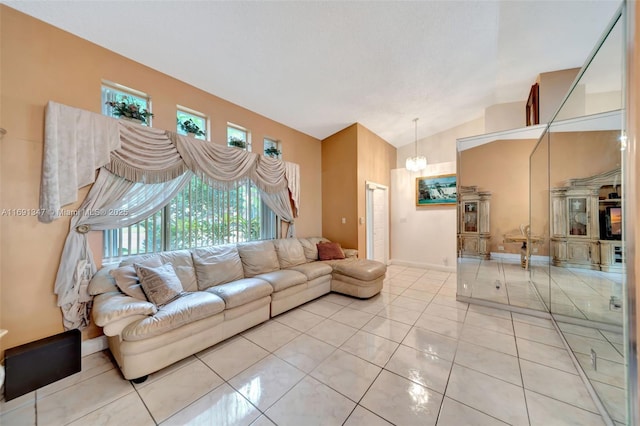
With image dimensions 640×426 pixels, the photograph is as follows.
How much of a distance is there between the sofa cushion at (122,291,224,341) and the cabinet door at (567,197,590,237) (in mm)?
3676

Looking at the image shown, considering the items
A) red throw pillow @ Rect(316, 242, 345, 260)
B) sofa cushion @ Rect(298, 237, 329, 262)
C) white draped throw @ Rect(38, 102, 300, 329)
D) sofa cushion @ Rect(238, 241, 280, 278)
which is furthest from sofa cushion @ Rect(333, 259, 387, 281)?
white draped throw @ Rect(38, 102, 300, 329)

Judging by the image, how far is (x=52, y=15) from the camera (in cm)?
190

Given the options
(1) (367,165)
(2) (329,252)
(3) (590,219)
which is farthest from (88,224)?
(3) (590,219)

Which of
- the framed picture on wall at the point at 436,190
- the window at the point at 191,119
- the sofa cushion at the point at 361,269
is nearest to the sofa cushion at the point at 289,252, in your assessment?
the sofa cushion at the point at 361,269

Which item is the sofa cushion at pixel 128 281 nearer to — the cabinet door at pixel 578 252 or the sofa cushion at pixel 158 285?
the sofa cushion at pixel 158 285

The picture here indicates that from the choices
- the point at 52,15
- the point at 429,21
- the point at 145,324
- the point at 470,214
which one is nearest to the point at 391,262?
the point at 470,214

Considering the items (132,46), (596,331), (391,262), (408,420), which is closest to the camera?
(408,420)

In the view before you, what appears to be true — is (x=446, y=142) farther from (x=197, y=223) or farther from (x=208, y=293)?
(x=208, y=293)

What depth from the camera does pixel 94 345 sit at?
7.01 ft

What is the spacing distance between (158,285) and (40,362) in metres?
0.90

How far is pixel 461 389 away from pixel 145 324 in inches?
97.8

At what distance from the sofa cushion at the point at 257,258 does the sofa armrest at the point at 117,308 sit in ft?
4.27

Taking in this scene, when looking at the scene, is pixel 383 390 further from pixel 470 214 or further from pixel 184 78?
pixel 184 78

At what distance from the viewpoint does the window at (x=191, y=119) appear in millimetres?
2887
